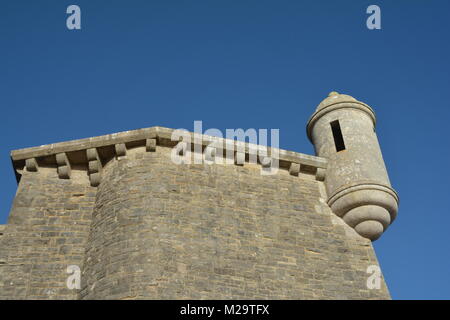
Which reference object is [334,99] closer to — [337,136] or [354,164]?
[337,136]

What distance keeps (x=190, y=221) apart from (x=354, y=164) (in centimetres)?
346

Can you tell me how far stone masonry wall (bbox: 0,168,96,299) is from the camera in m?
9.67

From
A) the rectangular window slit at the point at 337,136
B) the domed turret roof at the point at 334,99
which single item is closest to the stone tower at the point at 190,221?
the rectangular window slit at the point at 337,136

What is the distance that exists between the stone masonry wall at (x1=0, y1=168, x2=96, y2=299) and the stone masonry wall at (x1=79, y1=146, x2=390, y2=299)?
0.06 metres

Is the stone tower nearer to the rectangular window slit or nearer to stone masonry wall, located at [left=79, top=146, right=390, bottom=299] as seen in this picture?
stone masonry wall, located at [left=79, top=146, right=390, bottom=299]

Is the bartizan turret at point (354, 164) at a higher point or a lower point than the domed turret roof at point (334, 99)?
lower

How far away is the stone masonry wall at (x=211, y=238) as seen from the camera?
942cm

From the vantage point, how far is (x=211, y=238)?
10156 millimetres

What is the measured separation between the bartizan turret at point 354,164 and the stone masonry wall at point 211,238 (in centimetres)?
33

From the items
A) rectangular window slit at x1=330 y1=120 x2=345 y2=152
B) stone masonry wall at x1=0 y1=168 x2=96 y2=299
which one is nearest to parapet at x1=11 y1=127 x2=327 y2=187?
stone masonry wall at x1=0 y1=168 x2=96 y2=299

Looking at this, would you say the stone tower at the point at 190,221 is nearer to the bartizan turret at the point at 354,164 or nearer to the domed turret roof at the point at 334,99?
the bartizan turret at the point at 354,164

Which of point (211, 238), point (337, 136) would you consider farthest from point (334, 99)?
point (211, 238)
